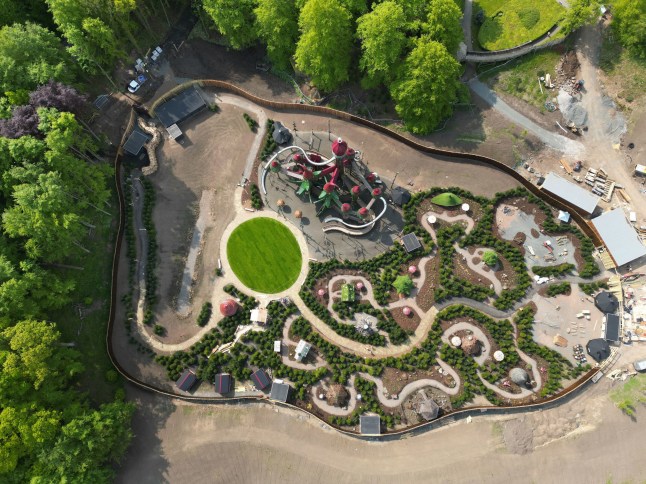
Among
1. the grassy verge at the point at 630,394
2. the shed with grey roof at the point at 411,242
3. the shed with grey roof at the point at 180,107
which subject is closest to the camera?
the grassy verge at the point at 630,394

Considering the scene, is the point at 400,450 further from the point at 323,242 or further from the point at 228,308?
the point at 323,242

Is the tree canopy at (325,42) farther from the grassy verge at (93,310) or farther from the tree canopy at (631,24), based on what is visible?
the tree canopy at (631,24)

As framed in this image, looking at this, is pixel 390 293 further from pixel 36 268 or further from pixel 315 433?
pixel 36 268

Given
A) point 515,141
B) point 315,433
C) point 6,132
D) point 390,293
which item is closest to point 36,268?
point 6,132

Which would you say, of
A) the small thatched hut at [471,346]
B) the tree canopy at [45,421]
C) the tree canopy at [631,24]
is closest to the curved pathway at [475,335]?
the small thatched hut at [471,346]

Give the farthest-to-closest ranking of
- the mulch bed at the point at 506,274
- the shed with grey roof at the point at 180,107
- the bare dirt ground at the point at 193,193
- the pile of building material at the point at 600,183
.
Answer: the shed with grey roof at the point at 180,107 → the pile of building material at the point at 600,183 → the bare dirt ground at the point at 193,193 → the mulch bed at the point at 506,274

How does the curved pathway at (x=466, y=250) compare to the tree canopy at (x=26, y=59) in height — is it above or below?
below
